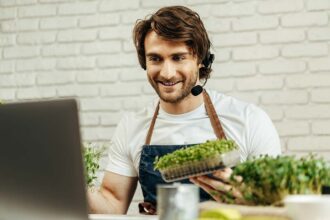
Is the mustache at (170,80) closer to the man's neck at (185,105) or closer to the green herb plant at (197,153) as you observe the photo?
the man's neck at (185,105)

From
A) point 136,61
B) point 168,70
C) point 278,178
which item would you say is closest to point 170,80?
point 168,70

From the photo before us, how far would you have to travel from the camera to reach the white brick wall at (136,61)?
265 cm

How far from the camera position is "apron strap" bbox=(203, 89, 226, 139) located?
231 cm

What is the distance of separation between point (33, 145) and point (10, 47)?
2163 millimetres

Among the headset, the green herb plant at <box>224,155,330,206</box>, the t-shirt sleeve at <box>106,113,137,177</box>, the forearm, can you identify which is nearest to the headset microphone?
the headset

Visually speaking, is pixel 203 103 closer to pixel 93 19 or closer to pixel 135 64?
pixel 135 64

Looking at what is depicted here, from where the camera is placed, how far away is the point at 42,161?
1105 millimetres

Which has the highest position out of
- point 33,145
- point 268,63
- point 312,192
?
point 268,63

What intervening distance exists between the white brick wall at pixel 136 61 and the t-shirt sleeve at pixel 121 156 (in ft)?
1.47

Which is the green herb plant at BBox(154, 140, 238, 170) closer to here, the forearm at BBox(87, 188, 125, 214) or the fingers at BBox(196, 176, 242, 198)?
the fingers at BBox(196, 176, 242, 198)

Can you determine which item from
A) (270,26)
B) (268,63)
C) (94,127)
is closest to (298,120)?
(268,63)

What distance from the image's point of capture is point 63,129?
108 cm

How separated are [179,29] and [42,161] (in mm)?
1359

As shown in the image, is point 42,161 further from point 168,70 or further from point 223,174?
point 168,70
